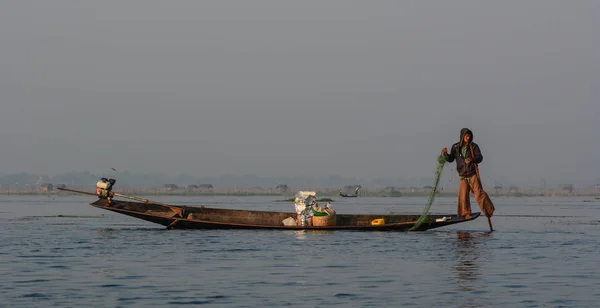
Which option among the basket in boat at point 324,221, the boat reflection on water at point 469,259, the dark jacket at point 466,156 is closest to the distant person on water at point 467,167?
the dark jacket at point 466,156

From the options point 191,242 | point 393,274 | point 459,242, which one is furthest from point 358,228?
point 393,274

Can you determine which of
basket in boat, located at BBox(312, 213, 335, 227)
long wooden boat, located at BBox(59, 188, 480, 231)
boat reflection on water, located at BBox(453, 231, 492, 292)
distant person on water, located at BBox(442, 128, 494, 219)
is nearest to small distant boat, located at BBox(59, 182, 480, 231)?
long wooden boat, located at BBox(59, 188, 480, 231)

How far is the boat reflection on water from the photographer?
17.8 meters

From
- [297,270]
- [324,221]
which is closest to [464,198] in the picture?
[324,221]

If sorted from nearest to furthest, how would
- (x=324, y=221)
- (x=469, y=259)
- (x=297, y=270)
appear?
1. (x=297, y=270)
2. (x=469, y=259)
3. (x=324, y=221)

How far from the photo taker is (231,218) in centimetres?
3391

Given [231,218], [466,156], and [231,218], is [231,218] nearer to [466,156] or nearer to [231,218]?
[231,218]

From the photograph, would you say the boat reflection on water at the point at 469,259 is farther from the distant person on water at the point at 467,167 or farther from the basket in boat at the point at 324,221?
the basket in boat at the point at 324,221

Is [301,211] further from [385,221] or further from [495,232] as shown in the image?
[495,232]

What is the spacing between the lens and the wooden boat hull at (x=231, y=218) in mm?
31547

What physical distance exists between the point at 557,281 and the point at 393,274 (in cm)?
328

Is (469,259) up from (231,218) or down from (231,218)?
down

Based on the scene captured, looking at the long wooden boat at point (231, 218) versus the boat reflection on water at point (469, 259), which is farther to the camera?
the long wooden boat at point (231, 218)

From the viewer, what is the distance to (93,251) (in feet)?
80.5
